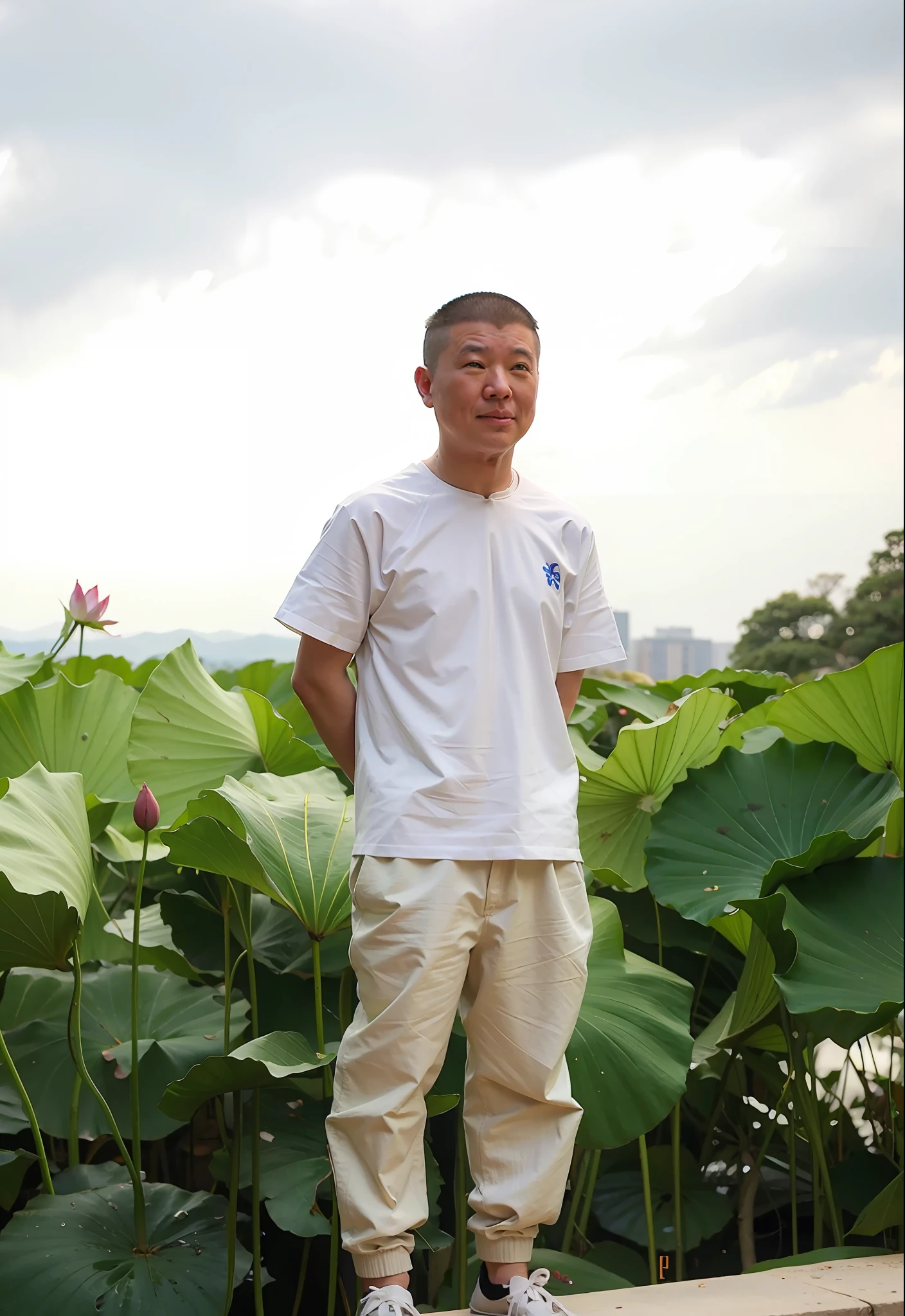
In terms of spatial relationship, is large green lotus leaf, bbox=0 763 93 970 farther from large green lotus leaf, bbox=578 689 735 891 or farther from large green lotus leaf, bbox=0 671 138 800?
large green lotus leaf, bbox=578 689 735 891

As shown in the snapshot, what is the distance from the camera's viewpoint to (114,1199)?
131cm

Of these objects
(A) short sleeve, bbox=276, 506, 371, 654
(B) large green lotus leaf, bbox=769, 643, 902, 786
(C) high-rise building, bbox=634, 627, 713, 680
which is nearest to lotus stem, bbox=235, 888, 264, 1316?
(A) short sleeve, bbox=276, 506, 371, 654

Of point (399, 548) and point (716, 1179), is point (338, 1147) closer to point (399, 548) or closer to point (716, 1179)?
point (399, 548)

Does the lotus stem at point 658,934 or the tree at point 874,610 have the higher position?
the tree at point 874,610

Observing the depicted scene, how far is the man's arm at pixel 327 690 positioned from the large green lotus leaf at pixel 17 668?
2.40 ft

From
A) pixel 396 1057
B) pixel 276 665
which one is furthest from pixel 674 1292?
pixel 276 665

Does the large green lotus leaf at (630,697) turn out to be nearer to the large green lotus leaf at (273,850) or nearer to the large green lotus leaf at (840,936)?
the large green lotus leaf at (840,936)

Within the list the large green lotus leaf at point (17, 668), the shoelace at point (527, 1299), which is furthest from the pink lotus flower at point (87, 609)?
the shoelace at point (527, 1299)

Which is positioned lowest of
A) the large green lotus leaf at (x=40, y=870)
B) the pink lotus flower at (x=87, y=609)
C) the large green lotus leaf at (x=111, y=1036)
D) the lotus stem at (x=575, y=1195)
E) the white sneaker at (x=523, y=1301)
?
the lotus stem at (x=575, y=1195)

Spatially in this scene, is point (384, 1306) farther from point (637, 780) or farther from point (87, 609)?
point (87, 609)

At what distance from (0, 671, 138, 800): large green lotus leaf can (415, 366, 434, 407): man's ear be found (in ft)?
2.70

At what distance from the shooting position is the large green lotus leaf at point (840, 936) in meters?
1.28

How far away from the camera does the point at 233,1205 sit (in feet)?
4.16

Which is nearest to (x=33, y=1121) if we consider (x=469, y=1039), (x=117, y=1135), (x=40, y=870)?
(x=117, y=1135)
